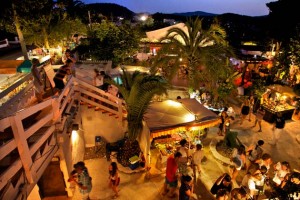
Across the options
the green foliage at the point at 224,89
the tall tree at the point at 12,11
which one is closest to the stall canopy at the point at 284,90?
the green foliage at the point at 224,89

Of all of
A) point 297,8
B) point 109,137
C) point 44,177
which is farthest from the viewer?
point 297,8

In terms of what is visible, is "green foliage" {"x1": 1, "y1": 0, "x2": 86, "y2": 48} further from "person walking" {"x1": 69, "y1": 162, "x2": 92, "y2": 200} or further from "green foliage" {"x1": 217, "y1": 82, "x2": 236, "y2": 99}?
"green foliage" {"x1": 217, "y1": 82, "x2": 236, "y2": 99}

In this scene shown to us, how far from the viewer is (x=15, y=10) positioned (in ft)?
39.7

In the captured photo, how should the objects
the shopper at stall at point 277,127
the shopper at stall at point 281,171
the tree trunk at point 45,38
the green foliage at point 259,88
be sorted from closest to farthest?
1. the shopper at stall at point 281,171
2. the shopper at stall at point 277,127
3. the green foliage at point 259,88
4. the tree trunk at point 45,38

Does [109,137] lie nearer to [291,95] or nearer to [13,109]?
[13,109]

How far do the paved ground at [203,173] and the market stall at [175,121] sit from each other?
873 mm

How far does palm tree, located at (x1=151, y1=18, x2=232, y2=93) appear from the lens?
12328 millimetres

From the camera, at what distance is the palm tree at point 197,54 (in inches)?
485

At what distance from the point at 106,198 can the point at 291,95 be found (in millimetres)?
11280

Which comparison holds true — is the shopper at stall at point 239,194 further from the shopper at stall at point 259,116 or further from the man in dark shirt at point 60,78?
the shopper at stall at point 259,116


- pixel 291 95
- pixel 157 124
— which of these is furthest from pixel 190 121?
pixel 291 95

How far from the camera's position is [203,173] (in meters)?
9.61

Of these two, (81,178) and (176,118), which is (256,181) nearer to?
(176,118)

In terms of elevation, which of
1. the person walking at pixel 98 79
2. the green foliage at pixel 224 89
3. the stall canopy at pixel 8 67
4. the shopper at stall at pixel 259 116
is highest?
the stall canopy at pixel 8 67
